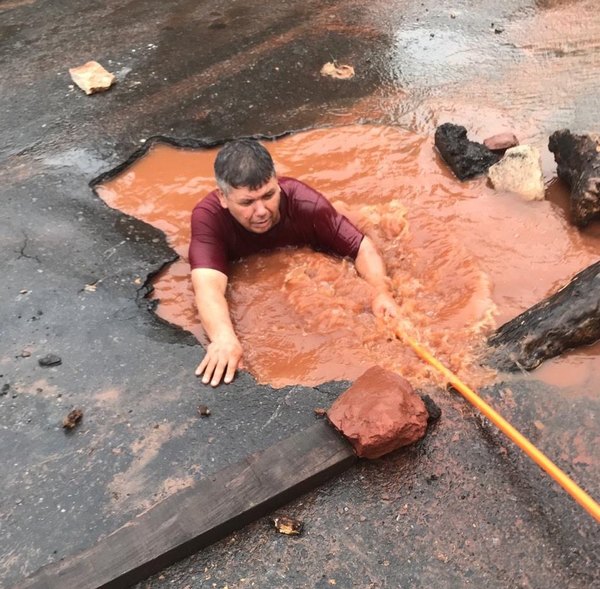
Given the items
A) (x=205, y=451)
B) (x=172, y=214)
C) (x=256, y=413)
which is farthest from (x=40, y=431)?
(x=172, y=214)

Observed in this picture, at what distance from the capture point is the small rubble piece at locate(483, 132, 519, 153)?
5.27m

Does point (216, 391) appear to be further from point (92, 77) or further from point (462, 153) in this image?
point (92, 77)

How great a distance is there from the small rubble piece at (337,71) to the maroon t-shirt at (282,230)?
2.68m

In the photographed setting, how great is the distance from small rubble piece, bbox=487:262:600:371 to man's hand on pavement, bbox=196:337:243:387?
147 centimetres

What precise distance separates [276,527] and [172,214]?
296cm

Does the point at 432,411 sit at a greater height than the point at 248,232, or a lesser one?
greater

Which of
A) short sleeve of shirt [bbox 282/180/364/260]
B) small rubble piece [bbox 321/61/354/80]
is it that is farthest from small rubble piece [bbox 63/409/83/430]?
small rubble piece [bbox 321/61/354/80]

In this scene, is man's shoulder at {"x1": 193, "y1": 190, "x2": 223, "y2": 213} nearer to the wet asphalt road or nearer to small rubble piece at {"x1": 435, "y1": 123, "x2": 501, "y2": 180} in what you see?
the wet asphalt road

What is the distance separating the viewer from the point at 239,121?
592 cm

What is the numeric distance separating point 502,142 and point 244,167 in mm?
2629

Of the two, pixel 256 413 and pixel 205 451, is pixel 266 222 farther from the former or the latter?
pixel 205 451

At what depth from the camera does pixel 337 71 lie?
21.6ft

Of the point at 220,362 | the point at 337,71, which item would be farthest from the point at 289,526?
the point at 337,71

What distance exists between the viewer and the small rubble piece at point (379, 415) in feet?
9.45
